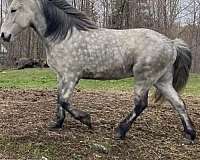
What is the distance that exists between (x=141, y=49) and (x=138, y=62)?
0.17m

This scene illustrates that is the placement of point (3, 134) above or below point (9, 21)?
below

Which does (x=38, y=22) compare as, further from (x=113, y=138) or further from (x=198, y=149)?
(x=198, y=149)

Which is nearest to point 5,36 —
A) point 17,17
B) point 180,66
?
point 17,17

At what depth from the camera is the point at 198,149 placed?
531 cm

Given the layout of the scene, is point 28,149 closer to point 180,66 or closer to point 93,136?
point 93,136

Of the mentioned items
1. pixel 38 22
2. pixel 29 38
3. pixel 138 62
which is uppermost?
pixel 38 22

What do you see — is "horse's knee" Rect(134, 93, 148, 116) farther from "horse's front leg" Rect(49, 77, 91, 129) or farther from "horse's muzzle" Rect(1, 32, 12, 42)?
"horse's muzzle" Rect(1, 32, 12, 42)

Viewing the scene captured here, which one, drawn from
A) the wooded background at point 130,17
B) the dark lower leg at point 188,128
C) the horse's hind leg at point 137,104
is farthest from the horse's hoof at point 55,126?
the wooded background at point 130,17

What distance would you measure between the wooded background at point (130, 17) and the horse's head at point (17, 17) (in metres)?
13.5

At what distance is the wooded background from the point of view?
21.4 meters

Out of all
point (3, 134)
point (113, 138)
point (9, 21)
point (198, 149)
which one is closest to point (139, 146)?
point (113, 138)

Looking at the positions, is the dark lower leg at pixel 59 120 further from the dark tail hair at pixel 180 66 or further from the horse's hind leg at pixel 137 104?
the dark tail hair at pixel 180 66

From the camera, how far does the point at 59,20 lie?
5414mm

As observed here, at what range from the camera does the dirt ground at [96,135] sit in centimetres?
483
